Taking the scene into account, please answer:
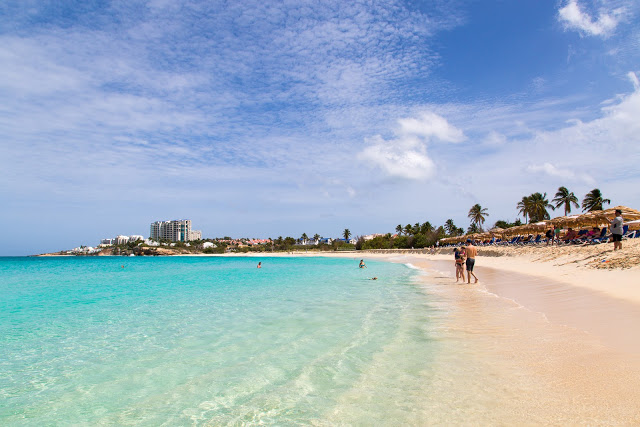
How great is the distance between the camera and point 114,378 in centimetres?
556

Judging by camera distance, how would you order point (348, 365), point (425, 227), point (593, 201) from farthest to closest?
1. point (425, 227)
2. point (593, 201)
3. point (348, 365)

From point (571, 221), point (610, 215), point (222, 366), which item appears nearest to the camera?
point (222, 366)

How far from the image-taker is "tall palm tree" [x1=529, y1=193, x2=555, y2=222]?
67.5 metres

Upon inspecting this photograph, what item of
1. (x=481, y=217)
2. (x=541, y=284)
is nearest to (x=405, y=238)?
(x=481, y=217)

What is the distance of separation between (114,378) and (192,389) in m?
1.50

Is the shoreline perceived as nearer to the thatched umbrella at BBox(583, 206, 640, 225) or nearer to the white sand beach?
the white sand beach

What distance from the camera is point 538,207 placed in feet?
222

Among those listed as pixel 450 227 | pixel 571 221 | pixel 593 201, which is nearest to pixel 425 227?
pixel 450 227

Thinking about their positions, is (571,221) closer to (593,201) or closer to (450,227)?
(593,201)

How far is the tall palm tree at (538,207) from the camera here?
6750 cm

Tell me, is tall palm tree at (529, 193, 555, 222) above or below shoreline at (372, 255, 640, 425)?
above

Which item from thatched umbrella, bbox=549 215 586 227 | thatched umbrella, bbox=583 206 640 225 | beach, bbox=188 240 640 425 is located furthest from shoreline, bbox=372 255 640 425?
thatched umbrella, bbox=549 215 586 227

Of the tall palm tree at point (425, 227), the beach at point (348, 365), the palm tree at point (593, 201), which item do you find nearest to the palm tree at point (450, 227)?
the tall palm tree at point (425, 227)

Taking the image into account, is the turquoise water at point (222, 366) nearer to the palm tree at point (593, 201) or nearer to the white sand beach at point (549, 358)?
the white sand beach at point (549, 358)
